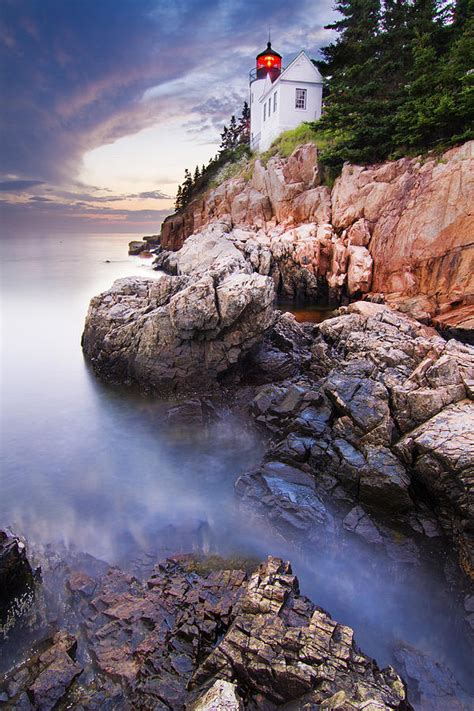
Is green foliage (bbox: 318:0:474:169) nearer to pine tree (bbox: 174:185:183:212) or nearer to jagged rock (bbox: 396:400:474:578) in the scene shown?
jagged rock (bbox: 396:400:474:578)

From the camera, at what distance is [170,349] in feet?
48.4

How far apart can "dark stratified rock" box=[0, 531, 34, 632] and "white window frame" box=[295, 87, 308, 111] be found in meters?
41.0

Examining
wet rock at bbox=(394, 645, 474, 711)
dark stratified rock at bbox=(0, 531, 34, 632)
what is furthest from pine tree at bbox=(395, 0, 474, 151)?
dark stratified rock at bbox=(0, 531, 34, 632)

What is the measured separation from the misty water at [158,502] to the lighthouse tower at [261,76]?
37.4 metres

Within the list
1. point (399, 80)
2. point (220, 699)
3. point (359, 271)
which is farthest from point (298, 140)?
point (220, 699)

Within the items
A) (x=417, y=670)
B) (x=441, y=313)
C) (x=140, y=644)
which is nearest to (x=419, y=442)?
(x=417, y=670)

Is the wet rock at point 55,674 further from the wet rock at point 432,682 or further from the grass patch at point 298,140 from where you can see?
the grass patch at point 298,140

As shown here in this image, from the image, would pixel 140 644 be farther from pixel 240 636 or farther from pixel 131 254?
pixel 131 254

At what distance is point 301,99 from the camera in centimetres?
3688

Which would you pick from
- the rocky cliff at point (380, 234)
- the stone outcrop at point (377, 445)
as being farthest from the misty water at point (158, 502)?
the rocky cliff at point (380, 234)

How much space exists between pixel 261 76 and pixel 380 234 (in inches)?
1263

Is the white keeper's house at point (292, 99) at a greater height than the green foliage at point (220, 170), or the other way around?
the white keeper's house at point (292, 99)

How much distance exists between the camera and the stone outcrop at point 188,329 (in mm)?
14016

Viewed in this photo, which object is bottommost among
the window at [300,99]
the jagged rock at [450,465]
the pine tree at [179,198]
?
the jagged rock at [450,465]
